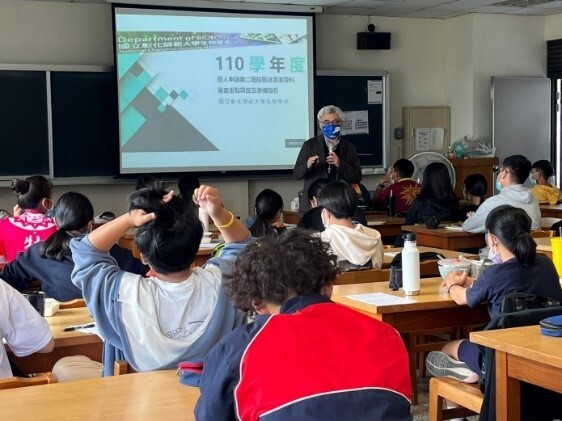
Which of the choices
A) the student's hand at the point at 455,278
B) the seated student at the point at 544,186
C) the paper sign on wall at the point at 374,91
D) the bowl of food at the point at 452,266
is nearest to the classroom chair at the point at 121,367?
the student's hand at the point at 455,278

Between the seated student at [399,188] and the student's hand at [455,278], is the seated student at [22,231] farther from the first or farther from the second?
the seated student at [399,188]

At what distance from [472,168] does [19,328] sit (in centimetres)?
731

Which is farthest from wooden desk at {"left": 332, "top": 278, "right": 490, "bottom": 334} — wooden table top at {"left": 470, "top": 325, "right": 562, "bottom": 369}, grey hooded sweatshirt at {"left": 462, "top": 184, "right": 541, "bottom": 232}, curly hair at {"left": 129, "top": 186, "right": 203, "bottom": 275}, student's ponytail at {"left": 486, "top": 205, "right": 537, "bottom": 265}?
grey hooded sweatshirt at {"left": 462, "top": 184, "right": 541, "bottom": 232}

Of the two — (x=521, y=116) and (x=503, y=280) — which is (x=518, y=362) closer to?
(x=503, y=280)

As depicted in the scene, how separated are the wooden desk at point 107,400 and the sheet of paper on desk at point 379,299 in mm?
1371

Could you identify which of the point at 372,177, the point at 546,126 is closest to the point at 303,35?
the point at 372,177

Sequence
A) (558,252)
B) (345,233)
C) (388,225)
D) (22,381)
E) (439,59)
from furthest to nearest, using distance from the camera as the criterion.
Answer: (439,59), (388,225), (345,233), (558,252), (22,381)

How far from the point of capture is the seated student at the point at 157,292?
2393 millimetres

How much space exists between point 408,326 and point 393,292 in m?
0.26

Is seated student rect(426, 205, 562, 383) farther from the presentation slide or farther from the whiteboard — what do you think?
the whiteboard

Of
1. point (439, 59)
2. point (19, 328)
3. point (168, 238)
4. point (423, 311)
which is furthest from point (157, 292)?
point (439, 59)

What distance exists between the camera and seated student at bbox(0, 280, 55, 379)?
8.88ft

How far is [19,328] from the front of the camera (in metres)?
2.76

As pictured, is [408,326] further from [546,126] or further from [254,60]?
[546,126]
